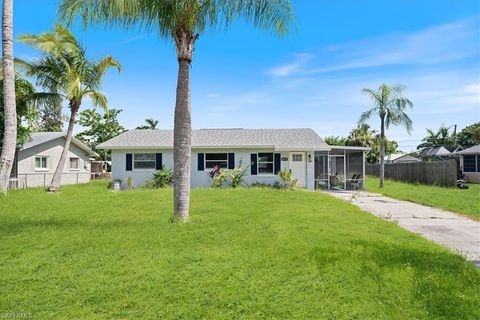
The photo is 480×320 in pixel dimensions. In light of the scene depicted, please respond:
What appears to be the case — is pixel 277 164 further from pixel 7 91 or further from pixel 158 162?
pixel 7 91

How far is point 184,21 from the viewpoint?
25.0 feet

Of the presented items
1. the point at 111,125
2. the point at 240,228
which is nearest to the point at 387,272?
the point at 240,228

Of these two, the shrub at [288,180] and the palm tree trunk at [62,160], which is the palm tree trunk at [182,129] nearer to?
the shrub at [288,180]

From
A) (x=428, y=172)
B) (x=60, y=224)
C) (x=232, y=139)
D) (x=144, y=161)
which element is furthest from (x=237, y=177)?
(x=428, y=172)

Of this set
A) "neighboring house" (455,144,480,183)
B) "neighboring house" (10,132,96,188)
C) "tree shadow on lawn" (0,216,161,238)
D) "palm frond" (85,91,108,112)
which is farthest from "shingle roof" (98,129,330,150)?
"neighboring house" (455,144,480,183)

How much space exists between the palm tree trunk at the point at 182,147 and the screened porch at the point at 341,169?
1300 centimetres

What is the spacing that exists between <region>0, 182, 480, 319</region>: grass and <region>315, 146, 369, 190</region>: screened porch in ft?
41.7

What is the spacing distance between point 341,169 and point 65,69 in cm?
2047

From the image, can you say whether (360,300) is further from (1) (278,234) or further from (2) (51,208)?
(2) (51,208)

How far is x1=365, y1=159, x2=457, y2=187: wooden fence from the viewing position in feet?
66.9

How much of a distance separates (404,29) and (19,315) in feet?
44.0

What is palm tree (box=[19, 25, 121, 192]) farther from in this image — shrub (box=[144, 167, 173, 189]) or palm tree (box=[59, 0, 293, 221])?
palm tree (box=[59, 0, 293, 221])

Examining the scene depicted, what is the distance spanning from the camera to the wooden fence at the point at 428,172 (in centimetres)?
2039

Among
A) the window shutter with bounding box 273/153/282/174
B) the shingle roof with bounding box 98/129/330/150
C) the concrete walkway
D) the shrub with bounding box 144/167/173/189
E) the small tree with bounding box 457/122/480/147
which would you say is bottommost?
the concrete walkway
